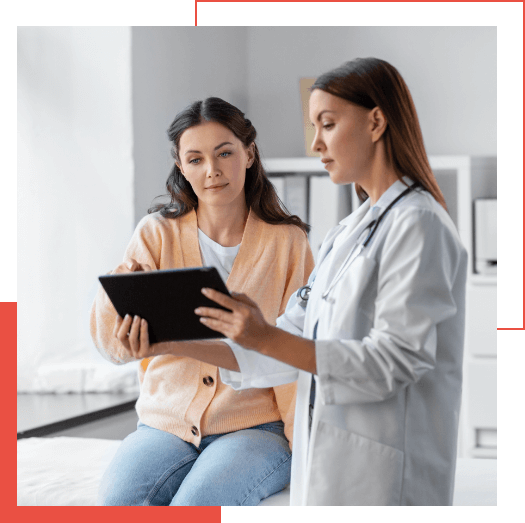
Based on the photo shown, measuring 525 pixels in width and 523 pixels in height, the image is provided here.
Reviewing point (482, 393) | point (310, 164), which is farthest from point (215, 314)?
point (482, 393)

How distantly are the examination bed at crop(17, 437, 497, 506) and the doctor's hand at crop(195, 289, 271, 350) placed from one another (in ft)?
1.80

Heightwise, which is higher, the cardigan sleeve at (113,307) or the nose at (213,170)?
the nose at (213,170)

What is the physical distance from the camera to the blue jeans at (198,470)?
130 cm

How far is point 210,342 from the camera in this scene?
1.31 m

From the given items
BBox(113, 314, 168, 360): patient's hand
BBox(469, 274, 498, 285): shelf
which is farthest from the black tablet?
BBox(469, 274, 498, 285): shelf

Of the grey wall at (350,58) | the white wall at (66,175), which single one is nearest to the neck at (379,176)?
the white wall at (66,175)

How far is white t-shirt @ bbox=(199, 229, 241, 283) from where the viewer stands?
1558 mm

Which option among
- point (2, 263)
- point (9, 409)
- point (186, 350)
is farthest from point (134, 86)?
point (186, 350)

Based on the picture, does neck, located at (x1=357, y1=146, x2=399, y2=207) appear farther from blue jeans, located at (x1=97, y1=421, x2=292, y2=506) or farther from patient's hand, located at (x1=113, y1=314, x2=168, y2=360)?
blue jeans, located at (x1=97, y1=421, x2=292, y2=506)

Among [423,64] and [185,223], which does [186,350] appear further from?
[423,64]

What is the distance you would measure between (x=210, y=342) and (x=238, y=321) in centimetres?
34

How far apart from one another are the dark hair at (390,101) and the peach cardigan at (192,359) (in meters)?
0.51

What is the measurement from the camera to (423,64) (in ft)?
10.7

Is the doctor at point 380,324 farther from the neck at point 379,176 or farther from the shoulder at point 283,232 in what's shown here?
the shoulder at point 283,232
